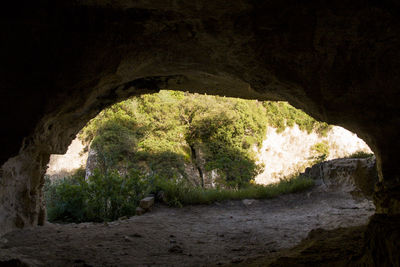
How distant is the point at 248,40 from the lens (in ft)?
7.02

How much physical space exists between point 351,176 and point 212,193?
3400 mm

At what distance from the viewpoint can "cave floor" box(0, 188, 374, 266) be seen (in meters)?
2.43

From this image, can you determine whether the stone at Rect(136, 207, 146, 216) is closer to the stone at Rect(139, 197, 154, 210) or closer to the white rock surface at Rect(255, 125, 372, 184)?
the stone at Rect(139, 197, 154, 210)

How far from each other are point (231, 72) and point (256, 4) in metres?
0.95

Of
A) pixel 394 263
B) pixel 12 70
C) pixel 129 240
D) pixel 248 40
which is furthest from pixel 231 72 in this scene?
pixel 129 240

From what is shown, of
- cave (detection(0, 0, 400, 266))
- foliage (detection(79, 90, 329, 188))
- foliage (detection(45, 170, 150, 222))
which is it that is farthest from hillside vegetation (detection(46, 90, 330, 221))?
cave (detection(0, 0, 400, 266))

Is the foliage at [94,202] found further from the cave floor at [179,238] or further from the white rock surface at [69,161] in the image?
the white rock surface at [69,161]

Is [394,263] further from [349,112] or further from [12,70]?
[12,70]

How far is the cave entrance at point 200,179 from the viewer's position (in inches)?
122

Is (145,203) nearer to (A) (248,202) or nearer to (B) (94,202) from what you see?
(B) (94,202)

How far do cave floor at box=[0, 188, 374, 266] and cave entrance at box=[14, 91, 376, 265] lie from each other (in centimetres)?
2

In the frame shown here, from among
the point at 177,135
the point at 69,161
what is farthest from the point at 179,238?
the point at 69,161

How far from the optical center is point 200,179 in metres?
10.6

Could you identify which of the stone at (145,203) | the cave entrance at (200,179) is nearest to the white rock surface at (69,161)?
the cave entrance at (200,179)
